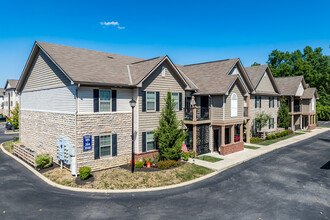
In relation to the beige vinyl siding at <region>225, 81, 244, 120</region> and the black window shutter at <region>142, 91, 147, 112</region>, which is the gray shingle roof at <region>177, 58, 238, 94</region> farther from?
the black window shutter at <region>142, 91, 147, 112</region>

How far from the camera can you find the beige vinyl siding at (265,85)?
31.2m

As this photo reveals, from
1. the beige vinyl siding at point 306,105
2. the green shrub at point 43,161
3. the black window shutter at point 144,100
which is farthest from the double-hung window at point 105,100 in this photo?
the beige vinyl siding at point 306,105

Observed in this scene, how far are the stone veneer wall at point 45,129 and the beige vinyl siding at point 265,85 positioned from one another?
24977 millimetres

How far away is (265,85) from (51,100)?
27908 mm

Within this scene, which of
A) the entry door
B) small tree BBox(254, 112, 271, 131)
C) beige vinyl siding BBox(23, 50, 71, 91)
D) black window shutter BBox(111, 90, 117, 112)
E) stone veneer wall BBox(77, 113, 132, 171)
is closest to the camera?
stone veneer wall BBox(77, 113, 132, 171)

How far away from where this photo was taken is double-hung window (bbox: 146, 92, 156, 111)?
1827cm

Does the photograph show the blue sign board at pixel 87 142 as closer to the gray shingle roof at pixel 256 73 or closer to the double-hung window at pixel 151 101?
the double-hung window at pixel 151 101

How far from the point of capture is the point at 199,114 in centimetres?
2269

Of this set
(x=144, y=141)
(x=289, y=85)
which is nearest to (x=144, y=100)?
(x=144, y=141)

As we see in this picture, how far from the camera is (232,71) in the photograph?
25750mm

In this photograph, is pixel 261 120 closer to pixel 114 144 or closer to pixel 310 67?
pixel 114 144

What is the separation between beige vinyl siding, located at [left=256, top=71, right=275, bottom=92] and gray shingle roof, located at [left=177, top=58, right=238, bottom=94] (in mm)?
7959

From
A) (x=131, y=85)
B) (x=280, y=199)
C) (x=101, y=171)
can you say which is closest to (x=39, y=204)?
(x=101, y=171)

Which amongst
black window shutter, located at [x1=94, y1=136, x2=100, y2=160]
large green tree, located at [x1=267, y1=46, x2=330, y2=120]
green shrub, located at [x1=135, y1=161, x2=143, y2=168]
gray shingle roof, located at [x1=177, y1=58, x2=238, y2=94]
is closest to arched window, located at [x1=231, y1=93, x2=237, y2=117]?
gray shingle roof, located at [x1=177, y1=58, x2=238, y2=94]
